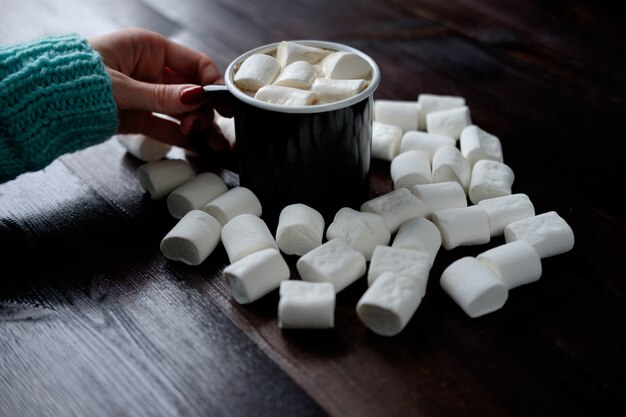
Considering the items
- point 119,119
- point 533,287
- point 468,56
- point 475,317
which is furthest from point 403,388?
point 468,56

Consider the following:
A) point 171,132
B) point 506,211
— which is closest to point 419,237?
point 506,211

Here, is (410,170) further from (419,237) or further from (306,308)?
(306,308)

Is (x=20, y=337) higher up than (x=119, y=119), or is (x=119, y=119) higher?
(x=119, y=119)

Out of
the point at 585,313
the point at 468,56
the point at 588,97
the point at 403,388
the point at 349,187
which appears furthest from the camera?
the point at 468,56

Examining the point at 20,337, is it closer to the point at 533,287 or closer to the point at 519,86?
the point at 533,287

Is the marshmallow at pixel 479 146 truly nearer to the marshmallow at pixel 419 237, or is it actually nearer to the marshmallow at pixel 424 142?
the marshmallow at pixel 424 142

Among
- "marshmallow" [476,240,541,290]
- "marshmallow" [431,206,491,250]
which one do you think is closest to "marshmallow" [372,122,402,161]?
"marshmallow" [431,206,491,250]
